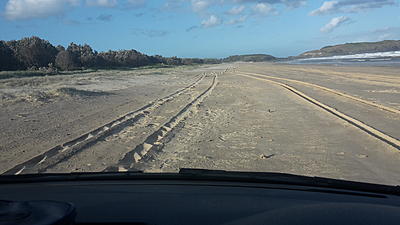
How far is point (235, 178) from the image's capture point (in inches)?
134

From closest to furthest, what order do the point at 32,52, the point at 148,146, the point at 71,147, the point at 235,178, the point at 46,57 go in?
the point at 235,178, the point at 71,147, the point at 148,146, the point at 32,52, the point at 46,57

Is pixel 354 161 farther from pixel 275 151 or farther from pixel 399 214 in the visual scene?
pixel 399 214

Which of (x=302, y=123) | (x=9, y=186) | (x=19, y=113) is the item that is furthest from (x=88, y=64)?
(x=9, y=186)

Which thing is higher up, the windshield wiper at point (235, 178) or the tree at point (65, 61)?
the windshield wiper at point (235, 178)

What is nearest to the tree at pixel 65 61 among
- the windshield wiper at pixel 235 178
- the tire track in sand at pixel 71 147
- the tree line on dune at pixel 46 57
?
the tree line on dune at pixel 46 57

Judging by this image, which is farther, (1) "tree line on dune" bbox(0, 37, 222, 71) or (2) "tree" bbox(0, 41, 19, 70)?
(1) "tree line on dune" bbox(0, 37, 222, 71)

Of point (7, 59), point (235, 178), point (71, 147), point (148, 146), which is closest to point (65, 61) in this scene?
point (7, 59)

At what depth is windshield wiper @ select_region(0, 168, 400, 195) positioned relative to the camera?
10.4 ft

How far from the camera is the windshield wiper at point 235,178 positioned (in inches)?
124

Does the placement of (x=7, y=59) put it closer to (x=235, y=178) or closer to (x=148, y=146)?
(x=148, y=146)

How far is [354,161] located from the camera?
668cm

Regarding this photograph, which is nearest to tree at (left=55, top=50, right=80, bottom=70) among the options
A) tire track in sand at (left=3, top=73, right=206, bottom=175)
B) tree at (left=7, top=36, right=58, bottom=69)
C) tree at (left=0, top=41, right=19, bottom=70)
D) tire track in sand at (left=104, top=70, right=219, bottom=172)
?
tree at (left=7, top=36, right=58, bottom=69)

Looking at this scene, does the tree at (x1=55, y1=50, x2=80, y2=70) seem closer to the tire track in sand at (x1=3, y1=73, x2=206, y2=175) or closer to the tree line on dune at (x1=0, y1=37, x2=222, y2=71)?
the tree line on dune at (x1=0, y1=37, x2=222, y2=71)

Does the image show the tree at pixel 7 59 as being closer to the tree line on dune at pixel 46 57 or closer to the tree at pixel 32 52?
the tree line on dune at pixel 46 57
